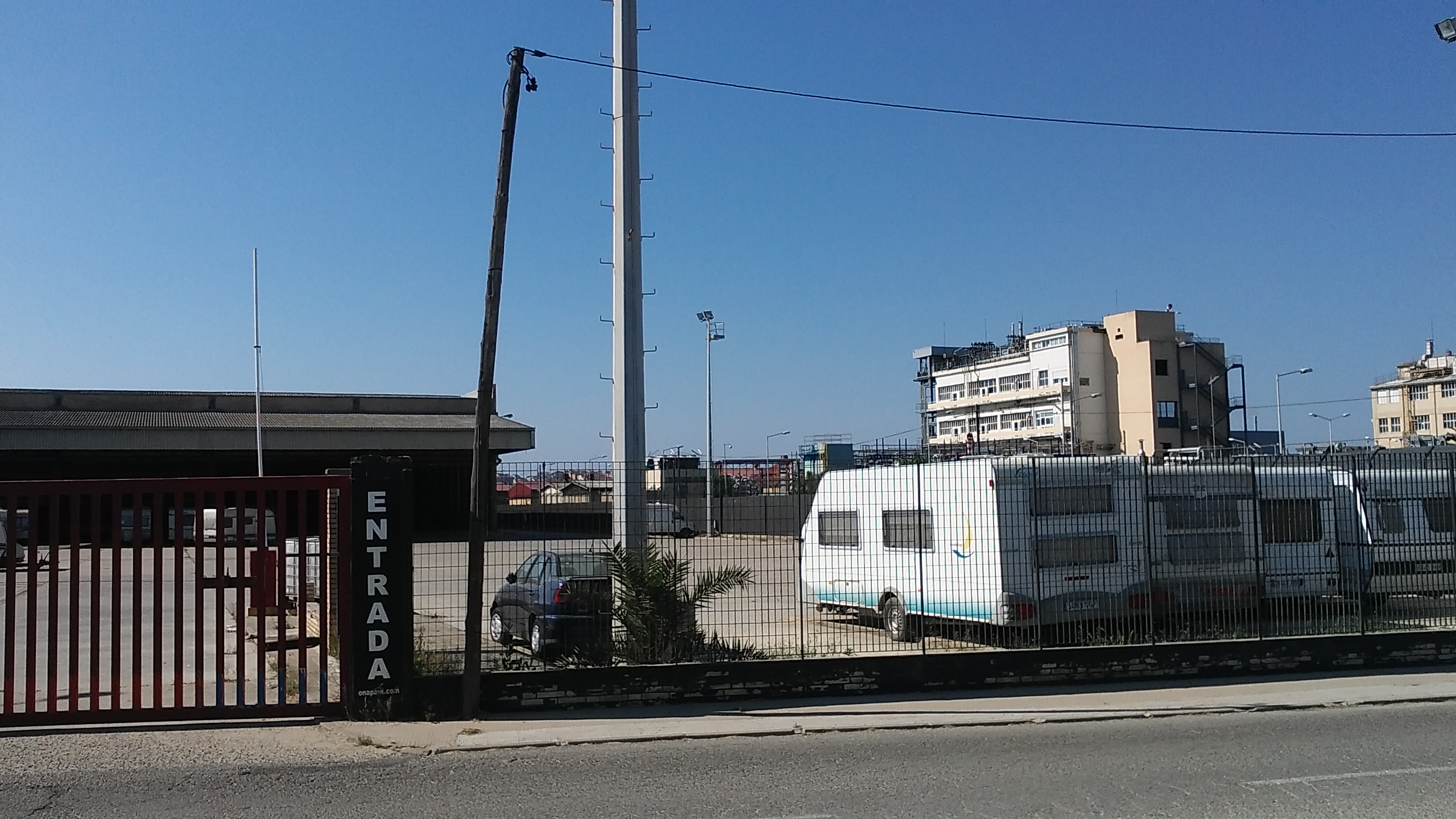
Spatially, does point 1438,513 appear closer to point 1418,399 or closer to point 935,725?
point 935,725

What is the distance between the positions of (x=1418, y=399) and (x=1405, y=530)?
91140mm

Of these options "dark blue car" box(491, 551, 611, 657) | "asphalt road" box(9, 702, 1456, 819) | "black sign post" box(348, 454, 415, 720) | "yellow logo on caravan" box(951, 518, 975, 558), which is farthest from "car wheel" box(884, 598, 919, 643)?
"black sign post" box(348, 454, 415, 720)

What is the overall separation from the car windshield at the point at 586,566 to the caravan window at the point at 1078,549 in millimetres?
5160

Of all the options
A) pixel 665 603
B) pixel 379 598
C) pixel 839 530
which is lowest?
pixel 665 603

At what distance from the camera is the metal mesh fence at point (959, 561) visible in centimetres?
1176

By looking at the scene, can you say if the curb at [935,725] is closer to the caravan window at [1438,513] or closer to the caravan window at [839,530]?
the caravan window at [1438,513]

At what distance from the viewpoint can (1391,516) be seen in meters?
14.6

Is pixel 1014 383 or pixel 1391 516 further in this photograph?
pixel 1014 383

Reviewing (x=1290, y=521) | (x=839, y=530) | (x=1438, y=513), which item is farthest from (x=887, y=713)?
(x=1438, y=513)

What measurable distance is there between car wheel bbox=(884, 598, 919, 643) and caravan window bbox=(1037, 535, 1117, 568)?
5.98 feet

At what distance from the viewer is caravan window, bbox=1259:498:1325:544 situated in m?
13.7

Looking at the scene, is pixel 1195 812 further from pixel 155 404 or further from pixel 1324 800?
pixel 155 404

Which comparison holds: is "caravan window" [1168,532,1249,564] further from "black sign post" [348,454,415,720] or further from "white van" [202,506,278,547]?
"white van" [202,506,278,547]

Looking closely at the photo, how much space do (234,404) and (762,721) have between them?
49915 millimetres
